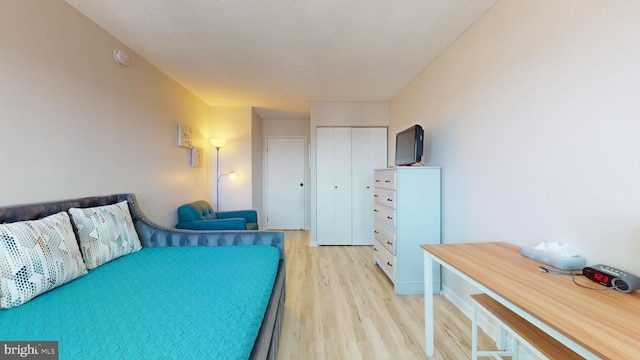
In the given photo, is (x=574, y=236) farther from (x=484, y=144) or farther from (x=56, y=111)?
(x=56, y=111)

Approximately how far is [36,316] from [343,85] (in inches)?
121

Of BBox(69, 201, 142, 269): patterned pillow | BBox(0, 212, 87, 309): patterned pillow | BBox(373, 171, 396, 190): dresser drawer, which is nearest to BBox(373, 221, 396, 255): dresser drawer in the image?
BBox(373, 171, 396, 190): dresser drawer

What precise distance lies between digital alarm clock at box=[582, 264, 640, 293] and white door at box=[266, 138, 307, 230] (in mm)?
4249

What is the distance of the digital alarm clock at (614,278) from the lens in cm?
86

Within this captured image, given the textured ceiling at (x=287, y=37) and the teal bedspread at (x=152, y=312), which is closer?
the teal bedspread at (x=152, y=312)

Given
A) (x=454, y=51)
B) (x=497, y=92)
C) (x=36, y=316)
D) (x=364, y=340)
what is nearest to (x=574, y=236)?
(x=497, y=92)

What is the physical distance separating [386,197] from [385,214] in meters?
0.19

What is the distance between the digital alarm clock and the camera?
863 millimetres

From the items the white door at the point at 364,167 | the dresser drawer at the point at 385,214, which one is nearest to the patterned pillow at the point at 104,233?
the dresser drawer at the point at 385,214

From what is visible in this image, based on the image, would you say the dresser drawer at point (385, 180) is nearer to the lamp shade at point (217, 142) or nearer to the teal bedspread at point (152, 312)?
the teal bedspread at point (152, 312)

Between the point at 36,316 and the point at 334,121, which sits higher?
the point at 334,121

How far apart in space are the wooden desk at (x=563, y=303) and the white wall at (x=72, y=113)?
7.88ft

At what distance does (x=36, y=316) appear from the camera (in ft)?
3.25

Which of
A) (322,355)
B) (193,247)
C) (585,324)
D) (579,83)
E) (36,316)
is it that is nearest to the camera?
(585,324)
